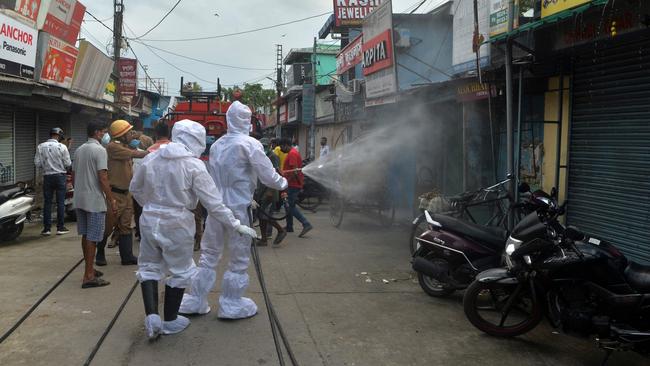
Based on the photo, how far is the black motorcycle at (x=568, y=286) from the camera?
11.8 ft

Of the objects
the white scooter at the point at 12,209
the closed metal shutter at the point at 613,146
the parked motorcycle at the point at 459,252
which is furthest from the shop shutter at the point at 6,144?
the closed metal shutter at the point at 613,146

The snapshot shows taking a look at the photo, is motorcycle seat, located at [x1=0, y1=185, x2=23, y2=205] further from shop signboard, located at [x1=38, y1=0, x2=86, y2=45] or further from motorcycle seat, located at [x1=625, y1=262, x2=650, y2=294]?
motorcycle seat, located at [x1=625, y1=262, x2=650, y2=294]

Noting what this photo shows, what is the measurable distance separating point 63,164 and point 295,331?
21.3ft

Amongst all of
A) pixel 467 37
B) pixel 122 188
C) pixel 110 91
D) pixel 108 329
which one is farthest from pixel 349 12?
pixel 108 329

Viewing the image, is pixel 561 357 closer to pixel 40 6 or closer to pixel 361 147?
pixel 361 147

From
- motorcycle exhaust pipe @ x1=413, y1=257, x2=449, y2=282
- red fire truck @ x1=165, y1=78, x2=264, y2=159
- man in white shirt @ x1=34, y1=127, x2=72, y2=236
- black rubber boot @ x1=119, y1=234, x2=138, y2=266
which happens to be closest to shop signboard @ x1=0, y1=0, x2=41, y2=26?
man in white shirt @ x1=34, y1=127, x2=72, y2=236

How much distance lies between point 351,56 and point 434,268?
13151 mm

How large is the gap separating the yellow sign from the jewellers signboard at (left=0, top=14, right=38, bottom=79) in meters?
9.28

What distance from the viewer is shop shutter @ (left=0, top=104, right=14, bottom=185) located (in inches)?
454

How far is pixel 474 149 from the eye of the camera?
8508mm

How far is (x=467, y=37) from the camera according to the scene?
7.99m

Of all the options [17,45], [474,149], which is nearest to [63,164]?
[17,45]

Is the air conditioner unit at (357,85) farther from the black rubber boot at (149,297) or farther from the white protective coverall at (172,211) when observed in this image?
the black rubber boot at (149,297)

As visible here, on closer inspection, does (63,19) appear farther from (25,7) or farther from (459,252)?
(459,252)
